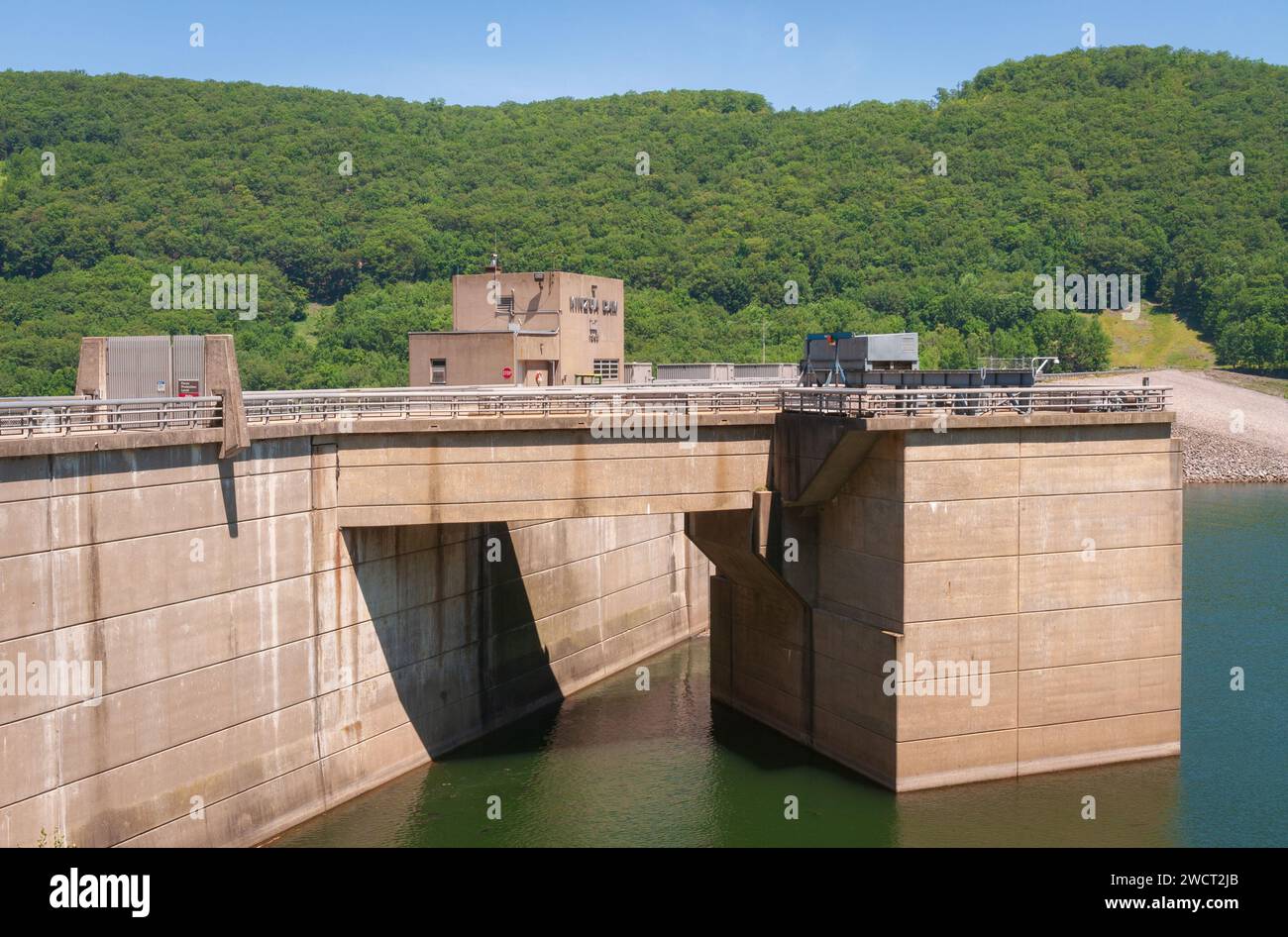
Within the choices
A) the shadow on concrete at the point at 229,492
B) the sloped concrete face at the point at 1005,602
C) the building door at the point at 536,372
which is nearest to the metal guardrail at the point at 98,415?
the shadow on concrete at the point at 229,492

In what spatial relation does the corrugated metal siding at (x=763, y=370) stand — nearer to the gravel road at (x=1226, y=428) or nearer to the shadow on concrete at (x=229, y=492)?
the gravel road at (x=1226, y=428)

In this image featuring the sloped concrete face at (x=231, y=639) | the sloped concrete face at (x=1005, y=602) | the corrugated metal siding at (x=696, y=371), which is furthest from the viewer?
the corrugated metal siding at (x=696, y=371)

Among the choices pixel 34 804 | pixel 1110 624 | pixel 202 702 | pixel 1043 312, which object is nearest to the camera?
pixel 34 804

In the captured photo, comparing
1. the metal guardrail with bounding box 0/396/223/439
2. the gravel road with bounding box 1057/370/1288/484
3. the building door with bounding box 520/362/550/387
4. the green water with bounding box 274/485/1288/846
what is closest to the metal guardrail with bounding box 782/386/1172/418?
the green water with bounding box 274/485/1288/846

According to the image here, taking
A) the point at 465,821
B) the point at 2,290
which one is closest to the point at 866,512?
the point at 465,821

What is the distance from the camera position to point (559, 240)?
178m

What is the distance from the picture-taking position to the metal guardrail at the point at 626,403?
97.0 feet

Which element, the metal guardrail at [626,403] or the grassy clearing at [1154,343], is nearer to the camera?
the metal guardrail at [626,403]

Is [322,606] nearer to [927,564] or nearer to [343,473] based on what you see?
[343,473]

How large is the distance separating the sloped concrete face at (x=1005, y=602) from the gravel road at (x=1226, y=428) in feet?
224

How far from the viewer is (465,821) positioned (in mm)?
30703

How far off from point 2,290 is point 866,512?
446 feet

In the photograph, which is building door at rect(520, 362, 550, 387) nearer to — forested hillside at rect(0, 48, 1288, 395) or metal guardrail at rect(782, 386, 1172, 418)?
metal guardrail at rect(782, 386, 1172, 418)

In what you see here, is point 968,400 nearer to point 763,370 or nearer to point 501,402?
point 501,402
